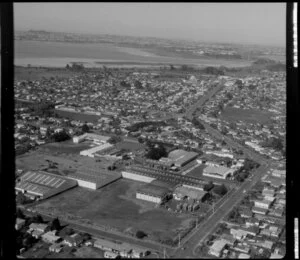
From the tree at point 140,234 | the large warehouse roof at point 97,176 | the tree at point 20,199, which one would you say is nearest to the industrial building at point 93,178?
the large warehouse roof at point 97,176

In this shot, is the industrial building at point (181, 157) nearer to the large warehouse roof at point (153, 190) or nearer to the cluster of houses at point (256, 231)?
the large warehouse roof at point (153, 190)

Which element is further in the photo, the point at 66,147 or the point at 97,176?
the point at 66,147

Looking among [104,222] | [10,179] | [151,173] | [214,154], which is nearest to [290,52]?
[10,179]

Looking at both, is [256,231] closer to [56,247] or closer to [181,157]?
[56,247]

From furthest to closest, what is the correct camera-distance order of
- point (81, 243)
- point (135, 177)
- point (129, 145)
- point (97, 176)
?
point (129, 145)
point (135, 177)
point (97, 176)
point (81, 243)

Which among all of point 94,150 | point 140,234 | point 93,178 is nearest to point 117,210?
point 140,234

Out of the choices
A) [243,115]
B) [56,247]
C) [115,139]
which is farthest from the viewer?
[243,115]
